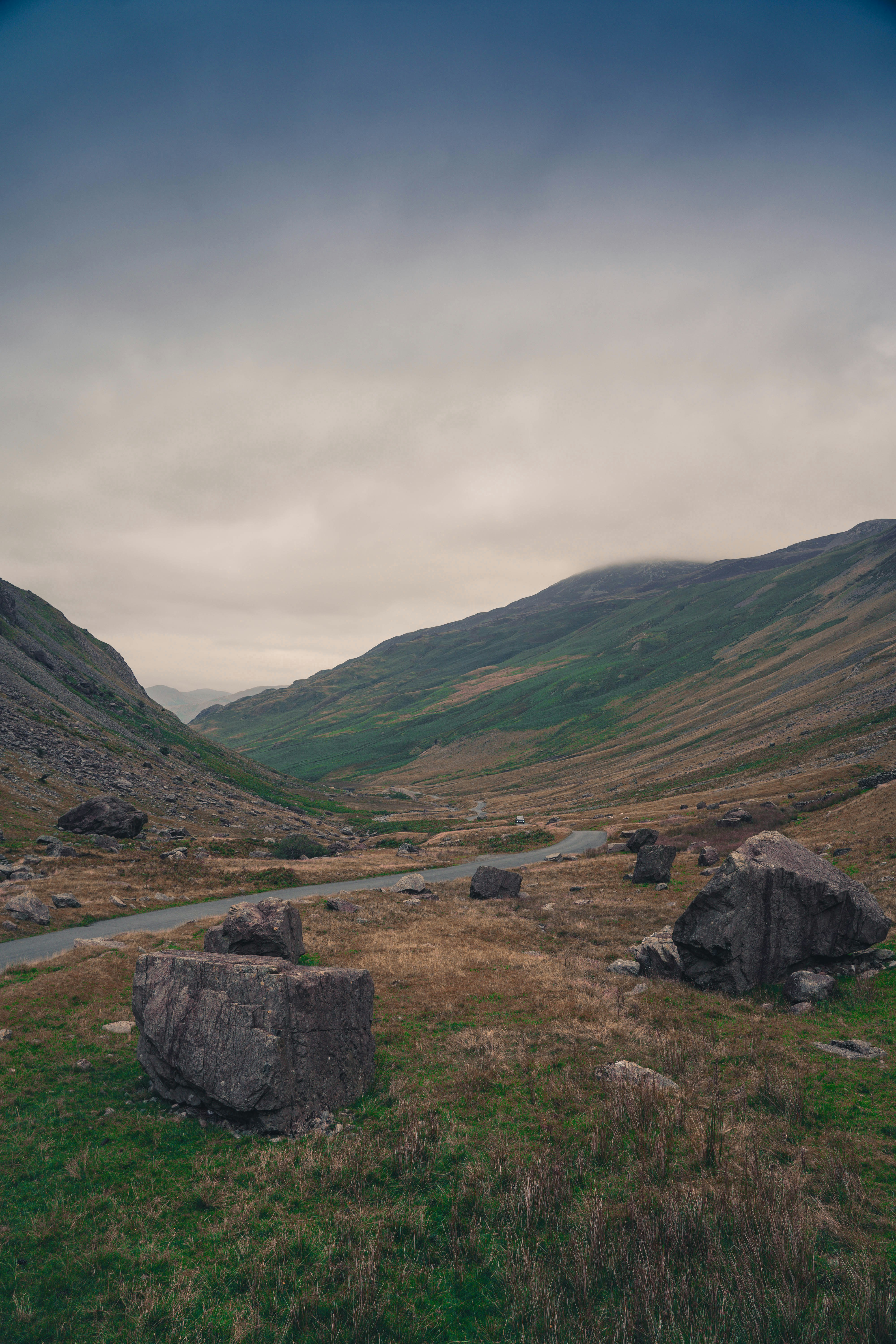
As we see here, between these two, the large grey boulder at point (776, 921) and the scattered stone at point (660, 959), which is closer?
the large grey boulder at point (776, 921)

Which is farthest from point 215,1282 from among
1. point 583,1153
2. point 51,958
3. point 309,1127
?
point 51,958

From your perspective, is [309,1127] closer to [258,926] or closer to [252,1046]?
[252,1046]

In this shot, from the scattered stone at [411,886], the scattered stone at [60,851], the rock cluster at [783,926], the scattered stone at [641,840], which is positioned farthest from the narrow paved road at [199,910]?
the rock cluster at [783,926]

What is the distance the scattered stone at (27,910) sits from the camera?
32.8m

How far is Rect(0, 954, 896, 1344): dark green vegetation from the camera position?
8.20 metres

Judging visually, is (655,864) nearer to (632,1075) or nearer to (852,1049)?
(852,1049)

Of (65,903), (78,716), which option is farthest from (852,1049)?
(78,716)

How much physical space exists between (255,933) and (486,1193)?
16.1m

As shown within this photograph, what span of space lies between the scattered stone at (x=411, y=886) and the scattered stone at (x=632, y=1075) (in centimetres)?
3409

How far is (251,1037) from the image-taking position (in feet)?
46.1

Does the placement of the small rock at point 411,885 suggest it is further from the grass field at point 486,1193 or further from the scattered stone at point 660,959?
the grass field at point 486,1193

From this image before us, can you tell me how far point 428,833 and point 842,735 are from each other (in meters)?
85.7

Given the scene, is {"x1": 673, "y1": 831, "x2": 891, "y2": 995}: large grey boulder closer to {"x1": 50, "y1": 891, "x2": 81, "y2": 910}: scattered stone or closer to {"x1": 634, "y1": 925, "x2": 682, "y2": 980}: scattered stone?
{"x1": 634, "y1": 925, "x2": 682, "y2": 980}: scattered stone

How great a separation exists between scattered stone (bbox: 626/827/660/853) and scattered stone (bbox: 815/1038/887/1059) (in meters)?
43.4
